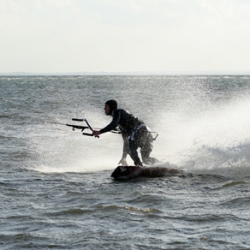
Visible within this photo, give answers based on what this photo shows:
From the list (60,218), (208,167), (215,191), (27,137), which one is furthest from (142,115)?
(60,218)

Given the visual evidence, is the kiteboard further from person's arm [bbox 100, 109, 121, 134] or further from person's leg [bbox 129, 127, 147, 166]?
person's arm [bbox 100, 109, 121, 134]

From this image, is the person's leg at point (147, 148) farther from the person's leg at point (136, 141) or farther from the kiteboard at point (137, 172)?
the kiteboard at point (137, 172)

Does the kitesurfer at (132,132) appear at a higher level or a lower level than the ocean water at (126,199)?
higher

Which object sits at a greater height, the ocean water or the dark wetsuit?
the dark wetsuit

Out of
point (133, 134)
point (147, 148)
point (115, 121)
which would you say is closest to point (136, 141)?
point (133, 134)

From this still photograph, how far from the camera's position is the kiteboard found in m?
12.3

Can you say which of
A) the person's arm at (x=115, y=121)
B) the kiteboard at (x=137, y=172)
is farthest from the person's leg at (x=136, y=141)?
the person's arm at (x=115, y=121)

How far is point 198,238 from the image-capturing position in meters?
7.70

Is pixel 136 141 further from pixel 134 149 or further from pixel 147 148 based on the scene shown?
pixel 147 148

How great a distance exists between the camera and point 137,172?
12430mm

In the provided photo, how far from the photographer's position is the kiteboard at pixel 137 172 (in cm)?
1232

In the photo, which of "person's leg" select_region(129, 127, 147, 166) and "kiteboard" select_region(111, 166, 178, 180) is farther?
"person's leg" select_region(129, 127, 147, 166)

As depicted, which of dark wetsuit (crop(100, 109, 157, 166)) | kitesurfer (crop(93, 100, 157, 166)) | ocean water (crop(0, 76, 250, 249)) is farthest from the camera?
dark wetsuit (crop(100, 109, 157, 166))

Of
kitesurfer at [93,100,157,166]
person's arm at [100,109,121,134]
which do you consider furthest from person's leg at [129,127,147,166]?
person's arm at [100,109,121,134]
